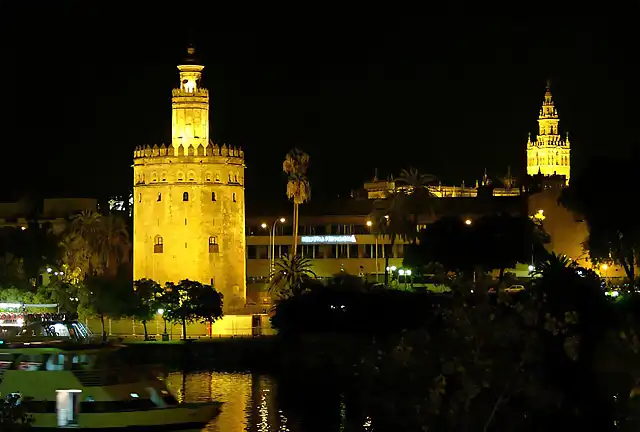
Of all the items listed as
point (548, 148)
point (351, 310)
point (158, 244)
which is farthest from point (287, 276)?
point (548, 148)

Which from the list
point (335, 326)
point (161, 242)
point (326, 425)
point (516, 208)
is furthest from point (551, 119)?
point (326, 425)

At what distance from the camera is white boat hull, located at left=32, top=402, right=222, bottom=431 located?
38688 mm

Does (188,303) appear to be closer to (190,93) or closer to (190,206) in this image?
(190,206)

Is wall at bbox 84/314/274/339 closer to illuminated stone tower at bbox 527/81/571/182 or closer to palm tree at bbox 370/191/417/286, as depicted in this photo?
palm tree at bbox 370/191/417/286

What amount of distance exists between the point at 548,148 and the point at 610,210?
110606 mm

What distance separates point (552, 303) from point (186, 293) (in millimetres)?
36904

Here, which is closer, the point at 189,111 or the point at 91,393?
the point at 91,393

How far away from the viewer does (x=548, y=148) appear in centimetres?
18550

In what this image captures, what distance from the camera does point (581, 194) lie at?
3150 inches

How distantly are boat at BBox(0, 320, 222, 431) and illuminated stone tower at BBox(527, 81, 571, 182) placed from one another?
147784mm

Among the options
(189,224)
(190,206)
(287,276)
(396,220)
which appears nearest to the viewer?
(189,224)

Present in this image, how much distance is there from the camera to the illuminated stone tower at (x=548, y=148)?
7303 inches

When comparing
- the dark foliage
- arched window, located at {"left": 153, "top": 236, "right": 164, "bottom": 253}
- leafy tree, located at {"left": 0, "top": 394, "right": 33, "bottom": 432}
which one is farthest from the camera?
arched window, located at {"left": 153, "top": 236, "right": 164, "bottom": 253}

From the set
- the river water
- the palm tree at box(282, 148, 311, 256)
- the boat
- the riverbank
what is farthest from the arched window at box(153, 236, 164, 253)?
the boat
